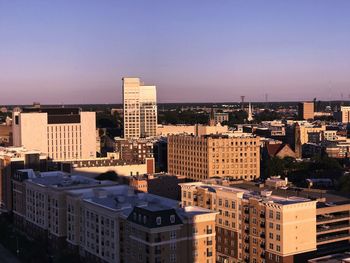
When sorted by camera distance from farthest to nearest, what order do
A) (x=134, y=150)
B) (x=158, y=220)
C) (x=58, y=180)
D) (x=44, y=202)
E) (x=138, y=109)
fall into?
(x=138, y=109) < (x=134, y=150) < (x=58, y=180) < (x=44, y=202) < (x=158, y=220)

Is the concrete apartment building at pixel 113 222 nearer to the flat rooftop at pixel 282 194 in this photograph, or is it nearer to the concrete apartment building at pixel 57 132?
the flat rooftop at pixel 282 194

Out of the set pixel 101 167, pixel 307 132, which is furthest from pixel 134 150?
pixel 307 132

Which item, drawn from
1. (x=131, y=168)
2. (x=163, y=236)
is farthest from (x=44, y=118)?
(x=163, y=236)

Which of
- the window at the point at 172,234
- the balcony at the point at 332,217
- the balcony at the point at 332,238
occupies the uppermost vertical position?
the window at the point at 172,234

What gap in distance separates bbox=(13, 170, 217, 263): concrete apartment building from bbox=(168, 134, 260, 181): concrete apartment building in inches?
1088

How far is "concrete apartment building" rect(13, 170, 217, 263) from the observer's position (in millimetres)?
37812

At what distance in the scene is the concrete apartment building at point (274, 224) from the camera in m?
42.7

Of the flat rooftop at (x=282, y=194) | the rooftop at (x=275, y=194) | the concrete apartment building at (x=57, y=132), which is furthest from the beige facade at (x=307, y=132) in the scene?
the flat rooftop at (x=282, y=194)

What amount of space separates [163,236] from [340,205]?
15984 millimetres

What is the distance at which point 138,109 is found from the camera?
142625mm

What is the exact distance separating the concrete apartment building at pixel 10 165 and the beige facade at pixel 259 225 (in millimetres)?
24674

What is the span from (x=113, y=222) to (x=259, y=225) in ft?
35.3

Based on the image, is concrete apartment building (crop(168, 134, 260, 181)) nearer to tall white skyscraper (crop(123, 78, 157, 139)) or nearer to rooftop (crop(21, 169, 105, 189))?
rooftop (crop(21, 169, 105, 189))

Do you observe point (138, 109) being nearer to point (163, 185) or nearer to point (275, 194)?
point (163, 185)
